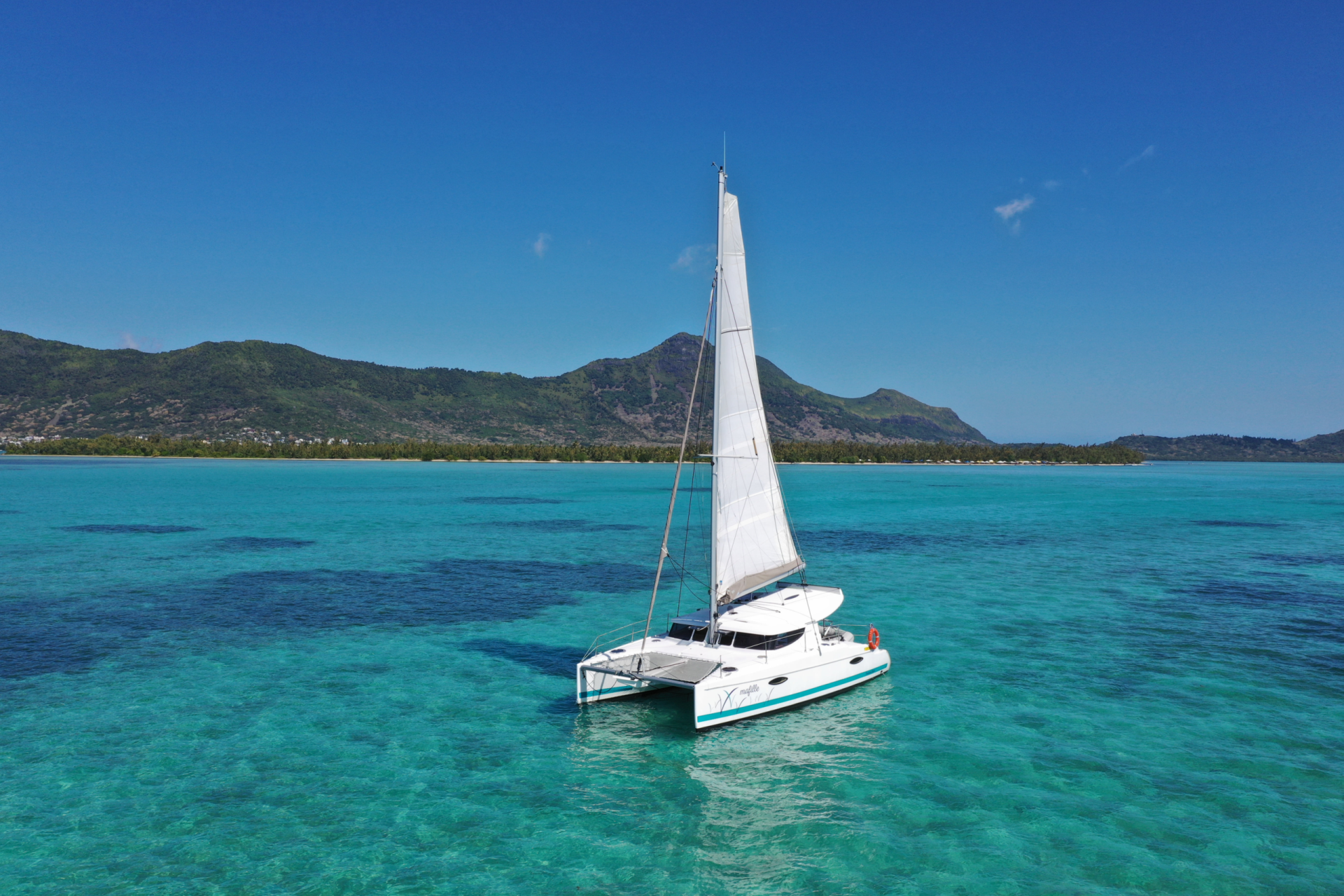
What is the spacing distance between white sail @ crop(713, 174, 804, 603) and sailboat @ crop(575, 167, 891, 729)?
0.04m

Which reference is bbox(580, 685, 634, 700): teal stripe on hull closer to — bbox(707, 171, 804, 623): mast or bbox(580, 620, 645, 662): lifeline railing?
bbox(707, 171, 804, 623): mast

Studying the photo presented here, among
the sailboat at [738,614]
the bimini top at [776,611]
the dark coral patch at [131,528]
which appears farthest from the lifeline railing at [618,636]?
the dark coral patch at [131,528]

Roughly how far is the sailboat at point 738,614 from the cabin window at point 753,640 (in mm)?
33

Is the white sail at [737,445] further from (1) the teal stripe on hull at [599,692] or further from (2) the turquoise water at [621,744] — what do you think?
(2) the turquoise water at [621,744]

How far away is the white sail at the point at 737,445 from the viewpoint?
26.5 meters

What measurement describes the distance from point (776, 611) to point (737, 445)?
20.3 ft

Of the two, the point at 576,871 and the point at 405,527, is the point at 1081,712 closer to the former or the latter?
the point at 576,871

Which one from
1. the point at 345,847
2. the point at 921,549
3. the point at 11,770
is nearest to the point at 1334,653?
the point at 921,549

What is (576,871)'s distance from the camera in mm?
16547

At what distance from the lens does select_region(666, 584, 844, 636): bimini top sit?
26.6m

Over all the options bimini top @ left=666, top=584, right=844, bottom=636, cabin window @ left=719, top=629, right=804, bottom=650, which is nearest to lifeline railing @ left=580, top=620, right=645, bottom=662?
bimini top @ left=666, top=584, right=844, bottom=636

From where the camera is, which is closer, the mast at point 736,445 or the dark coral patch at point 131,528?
the mast at point 736,445

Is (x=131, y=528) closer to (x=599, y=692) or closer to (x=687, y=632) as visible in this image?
(x=599, y=692)

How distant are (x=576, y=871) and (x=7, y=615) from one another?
3749cm
